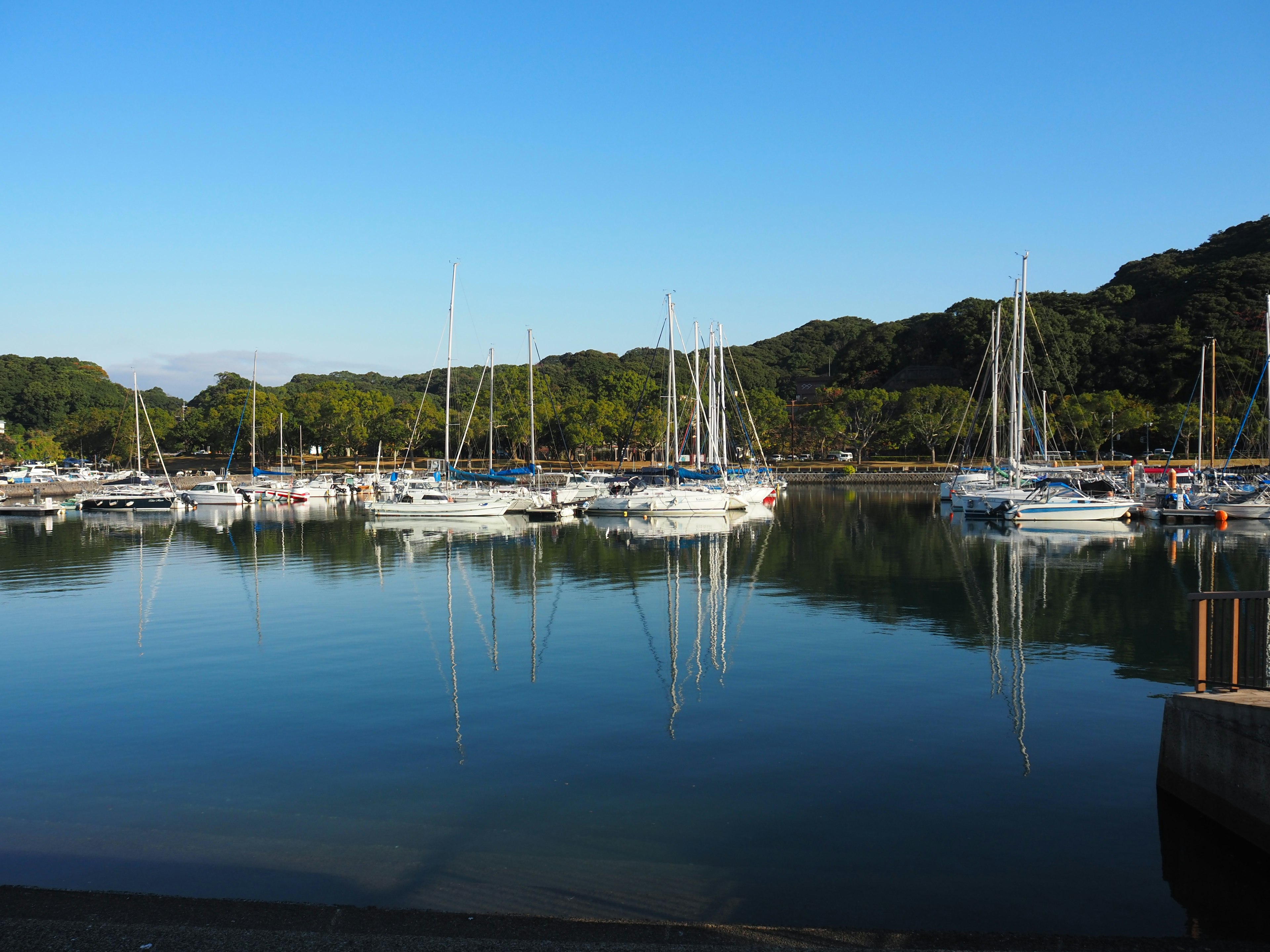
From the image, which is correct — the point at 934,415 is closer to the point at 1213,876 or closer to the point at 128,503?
the point at 128,503

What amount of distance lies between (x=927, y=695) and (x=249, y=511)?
5966 cm

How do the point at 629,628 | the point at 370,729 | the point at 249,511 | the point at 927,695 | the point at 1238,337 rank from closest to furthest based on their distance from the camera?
the point at 370,729 → the point at 927,695 → the point at 629,628 → the point at 249,511 → the point at 1238,337

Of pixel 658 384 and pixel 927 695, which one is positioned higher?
pixel 658 384

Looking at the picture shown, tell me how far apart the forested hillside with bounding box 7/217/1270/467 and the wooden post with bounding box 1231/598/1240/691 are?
8358 centimetres

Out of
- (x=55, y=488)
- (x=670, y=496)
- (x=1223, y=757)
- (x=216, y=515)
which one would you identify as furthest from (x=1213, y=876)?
(x=55, y=488)

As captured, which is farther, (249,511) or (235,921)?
(249,511)

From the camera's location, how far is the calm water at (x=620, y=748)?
26.3 feet

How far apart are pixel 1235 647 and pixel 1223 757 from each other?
105 cm

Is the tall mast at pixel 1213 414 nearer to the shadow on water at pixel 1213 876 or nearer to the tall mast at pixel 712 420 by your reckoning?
the tall mast at pixel 712 420

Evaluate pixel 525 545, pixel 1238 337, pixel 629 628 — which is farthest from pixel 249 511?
pixel 1238 337

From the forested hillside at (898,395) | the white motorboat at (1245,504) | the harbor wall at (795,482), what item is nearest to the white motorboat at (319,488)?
the harbor wall at (795,482)

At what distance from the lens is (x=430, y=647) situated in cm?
1822

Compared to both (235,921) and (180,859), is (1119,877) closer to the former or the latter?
(235,921)

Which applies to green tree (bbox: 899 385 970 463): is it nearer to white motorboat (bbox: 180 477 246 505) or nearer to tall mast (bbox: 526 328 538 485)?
tall mast (bbox: 526 328 538 485)
